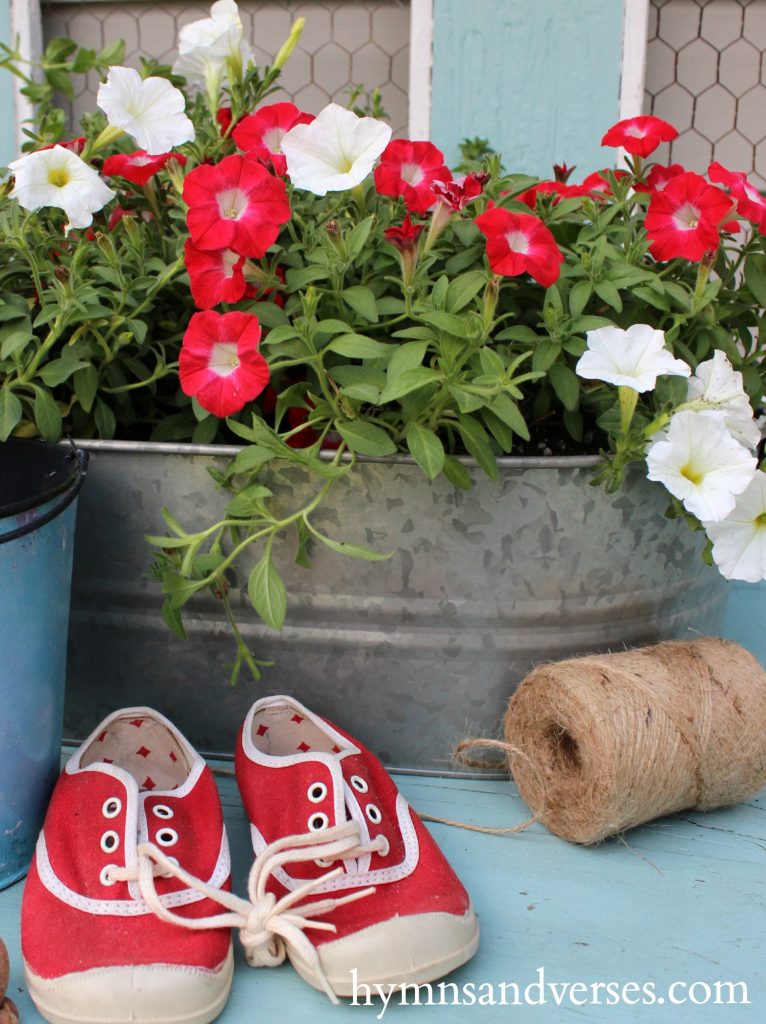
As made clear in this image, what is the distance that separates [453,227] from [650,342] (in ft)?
0.77

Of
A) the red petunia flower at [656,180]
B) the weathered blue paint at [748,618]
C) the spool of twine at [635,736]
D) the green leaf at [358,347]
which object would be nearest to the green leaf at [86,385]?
the green leaf at [358,347]

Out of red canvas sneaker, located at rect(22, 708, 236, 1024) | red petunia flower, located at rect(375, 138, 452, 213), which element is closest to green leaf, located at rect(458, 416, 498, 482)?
red petunia flower, located at rect(375, 138, 452, 213)

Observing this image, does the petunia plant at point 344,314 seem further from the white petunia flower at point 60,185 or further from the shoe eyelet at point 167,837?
the shoe eyelet at point 167,837

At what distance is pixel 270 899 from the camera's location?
62 centimetres

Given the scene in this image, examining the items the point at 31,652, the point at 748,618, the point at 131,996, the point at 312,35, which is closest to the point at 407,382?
the point at 31,652

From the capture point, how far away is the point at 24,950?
605mm

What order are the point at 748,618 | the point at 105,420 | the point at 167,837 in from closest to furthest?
the point at 167,837 < the point at 105,420 < the point at 748,618

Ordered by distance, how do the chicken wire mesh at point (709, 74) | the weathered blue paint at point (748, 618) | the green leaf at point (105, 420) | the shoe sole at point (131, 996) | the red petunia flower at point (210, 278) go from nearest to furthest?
the shoe sole at point (131, 996) → the red petunia flower at point (210, 278) → the green leaf at point (105, 420) → the weathered blue paint at point (748, 618) → the chicken wire mesh at point (709, 74)

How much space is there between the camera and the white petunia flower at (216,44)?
0.89 metres

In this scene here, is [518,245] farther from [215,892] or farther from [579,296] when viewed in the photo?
[215,892]

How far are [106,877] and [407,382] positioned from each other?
406 mm

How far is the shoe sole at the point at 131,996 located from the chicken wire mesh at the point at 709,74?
1.65 meters

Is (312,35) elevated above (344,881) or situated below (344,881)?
above

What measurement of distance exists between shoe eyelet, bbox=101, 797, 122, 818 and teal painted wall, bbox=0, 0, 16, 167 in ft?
4.70
